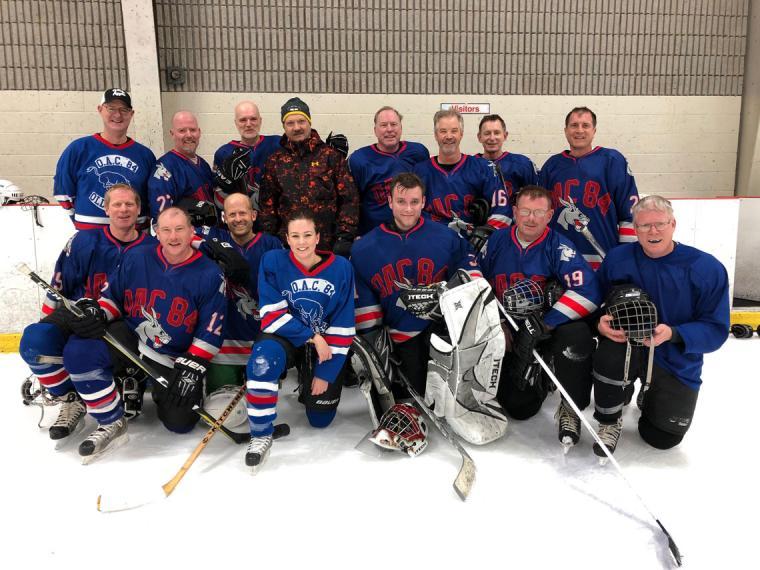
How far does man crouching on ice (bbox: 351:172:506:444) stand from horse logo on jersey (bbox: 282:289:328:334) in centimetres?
23

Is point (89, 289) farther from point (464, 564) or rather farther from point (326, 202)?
point (464, 564)

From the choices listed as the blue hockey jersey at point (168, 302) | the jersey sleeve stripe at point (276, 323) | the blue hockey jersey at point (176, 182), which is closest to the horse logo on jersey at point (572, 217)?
the jersey sleeve stripe at point (276, 323)

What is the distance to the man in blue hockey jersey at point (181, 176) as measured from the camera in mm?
2703

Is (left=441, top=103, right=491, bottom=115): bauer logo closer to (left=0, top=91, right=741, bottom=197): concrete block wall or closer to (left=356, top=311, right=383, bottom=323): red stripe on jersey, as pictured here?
(left=0, top=91, right=741, bottom=197): concrete block wall

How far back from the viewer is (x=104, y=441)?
2.05 m

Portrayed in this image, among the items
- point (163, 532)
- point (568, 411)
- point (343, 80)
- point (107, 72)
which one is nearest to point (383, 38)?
point (343, 80)

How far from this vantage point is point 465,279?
85.9 inches

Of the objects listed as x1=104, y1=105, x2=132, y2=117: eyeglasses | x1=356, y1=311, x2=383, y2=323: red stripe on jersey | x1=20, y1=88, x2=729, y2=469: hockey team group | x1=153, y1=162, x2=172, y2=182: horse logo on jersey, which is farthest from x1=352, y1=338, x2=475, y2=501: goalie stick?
x1=104, y1=105, x2=132, y2=117: eyeglasses

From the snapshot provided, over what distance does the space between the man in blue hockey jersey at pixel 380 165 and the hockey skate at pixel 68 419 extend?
1.67m

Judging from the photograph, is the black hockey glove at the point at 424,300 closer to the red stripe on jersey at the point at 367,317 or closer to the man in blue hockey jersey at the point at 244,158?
the red stripe on jersey at the point at 367,317

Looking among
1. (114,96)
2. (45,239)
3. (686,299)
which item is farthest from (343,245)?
(45,239)

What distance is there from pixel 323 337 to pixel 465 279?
63 centimetres

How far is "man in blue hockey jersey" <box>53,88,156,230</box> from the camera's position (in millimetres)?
2699

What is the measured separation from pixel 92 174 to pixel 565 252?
2344 mm
